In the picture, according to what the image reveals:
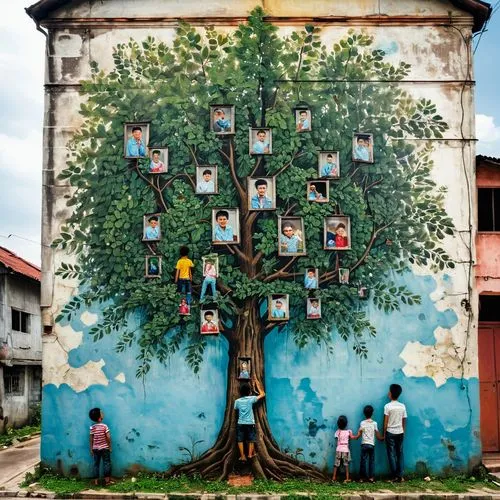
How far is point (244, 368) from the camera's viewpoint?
35.4ft

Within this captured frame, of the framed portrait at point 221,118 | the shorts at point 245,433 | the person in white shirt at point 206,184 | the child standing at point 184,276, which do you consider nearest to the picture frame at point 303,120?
the framed portrait at point 221,118

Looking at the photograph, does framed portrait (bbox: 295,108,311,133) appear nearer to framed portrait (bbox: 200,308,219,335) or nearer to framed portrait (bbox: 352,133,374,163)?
framed portrait (bbox: 352,133,374,163)

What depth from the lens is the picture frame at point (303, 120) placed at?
442 inches

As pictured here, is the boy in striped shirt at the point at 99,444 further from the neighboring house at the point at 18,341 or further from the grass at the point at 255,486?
the neighboring house at the point at 18,341

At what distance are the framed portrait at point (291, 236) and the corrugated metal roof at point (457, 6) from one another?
4908mm

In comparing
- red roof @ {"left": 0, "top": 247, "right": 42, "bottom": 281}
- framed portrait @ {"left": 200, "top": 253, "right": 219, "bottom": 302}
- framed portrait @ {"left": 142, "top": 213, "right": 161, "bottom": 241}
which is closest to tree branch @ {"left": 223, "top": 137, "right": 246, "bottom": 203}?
framed portrait @ {"left": 200, "top": 253, "right": 219, "bottom": 302}

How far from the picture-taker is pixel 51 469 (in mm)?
10742

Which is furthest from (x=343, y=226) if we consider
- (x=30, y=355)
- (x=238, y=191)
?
(x=30, y=355)

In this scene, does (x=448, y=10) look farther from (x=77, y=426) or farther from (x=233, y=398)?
(x=77, y=426)

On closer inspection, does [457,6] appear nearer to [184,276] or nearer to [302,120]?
[302,120]

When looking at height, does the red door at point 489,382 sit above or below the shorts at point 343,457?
above

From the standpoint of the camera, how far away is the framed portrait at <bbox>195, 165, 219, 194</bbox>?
11.1m

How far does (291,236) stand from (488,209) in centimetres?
393

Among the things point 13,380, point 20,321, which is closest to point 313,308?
point 13,380
